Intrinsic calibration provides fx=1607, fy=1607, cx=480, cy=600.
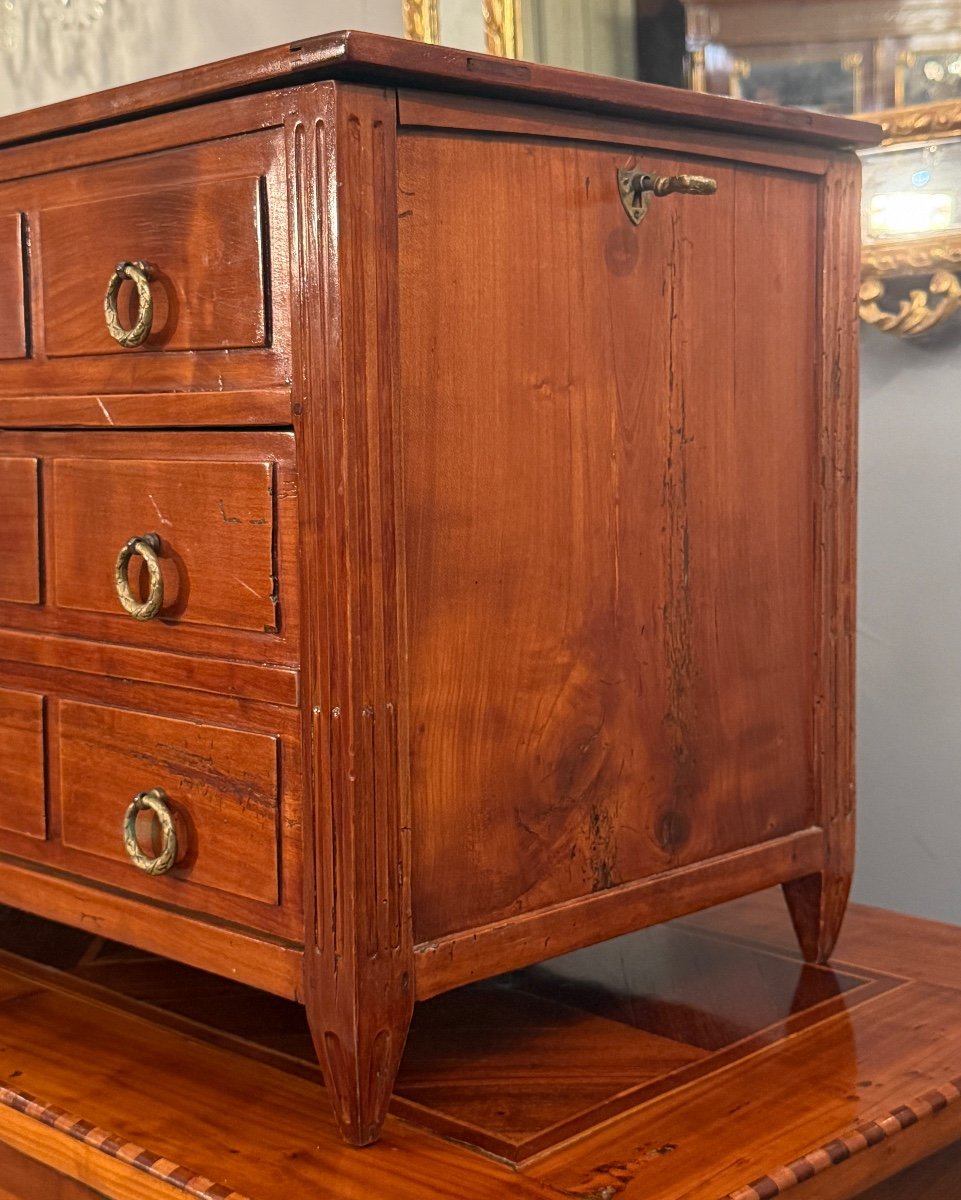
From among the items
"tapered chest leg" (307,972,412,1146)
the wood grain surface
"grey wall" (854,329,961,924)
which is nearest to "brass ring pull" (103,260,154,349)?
the wood grain surface

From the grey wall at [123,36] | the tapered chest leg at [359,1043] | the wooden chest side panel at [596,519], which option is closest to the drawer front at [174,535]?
the wooden chest side panel at [596,519]

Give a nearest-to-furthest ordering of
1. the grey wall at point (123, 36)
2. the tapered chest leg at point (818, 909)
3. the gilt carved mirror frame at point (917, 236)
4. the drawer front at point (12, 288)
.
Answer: the drawer front at point (12, 288)
the tapered chest leg at point (818, 909)
the gilt carved mirror frame at point (917, 236)
the grey wall at point (123, 36)

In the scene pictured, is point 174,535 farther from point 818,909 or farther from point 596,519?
point 818,909

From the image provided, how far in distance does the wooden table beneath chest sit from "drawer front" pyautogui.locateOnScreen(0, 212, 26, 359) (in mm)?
547

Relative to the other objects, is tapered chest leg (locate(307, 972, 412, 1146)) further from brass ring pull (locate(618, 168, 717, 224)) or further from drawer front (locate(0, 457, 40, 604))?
brass ring pull (locate(618, 168, 717, 224))

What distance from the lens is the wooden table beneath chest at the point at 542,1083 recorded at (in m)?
1.03

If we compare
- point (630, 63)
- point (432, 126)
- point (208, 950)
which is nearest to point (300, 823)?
point (208, 950)

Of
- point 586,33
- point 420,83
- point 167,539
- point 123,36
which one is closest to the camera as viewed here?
point 420,83

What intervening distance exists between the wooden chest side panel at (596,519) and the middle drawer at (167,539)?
0.31 ft

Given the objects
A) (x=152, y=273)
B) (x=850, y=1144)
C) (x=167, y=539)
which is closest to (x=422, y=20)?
(x=152, y=273)

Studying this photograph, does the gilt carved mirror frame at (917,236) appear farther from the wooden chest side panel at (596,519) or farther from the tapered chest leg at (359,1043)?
the tapered chest leg at (359,1043)

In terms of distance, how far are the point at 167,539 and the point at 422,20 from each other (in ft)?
2.98

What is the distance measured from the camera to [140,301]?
44.1 inches

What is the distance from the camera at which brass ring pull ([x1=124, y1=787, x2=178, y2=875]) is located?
1129 mm
